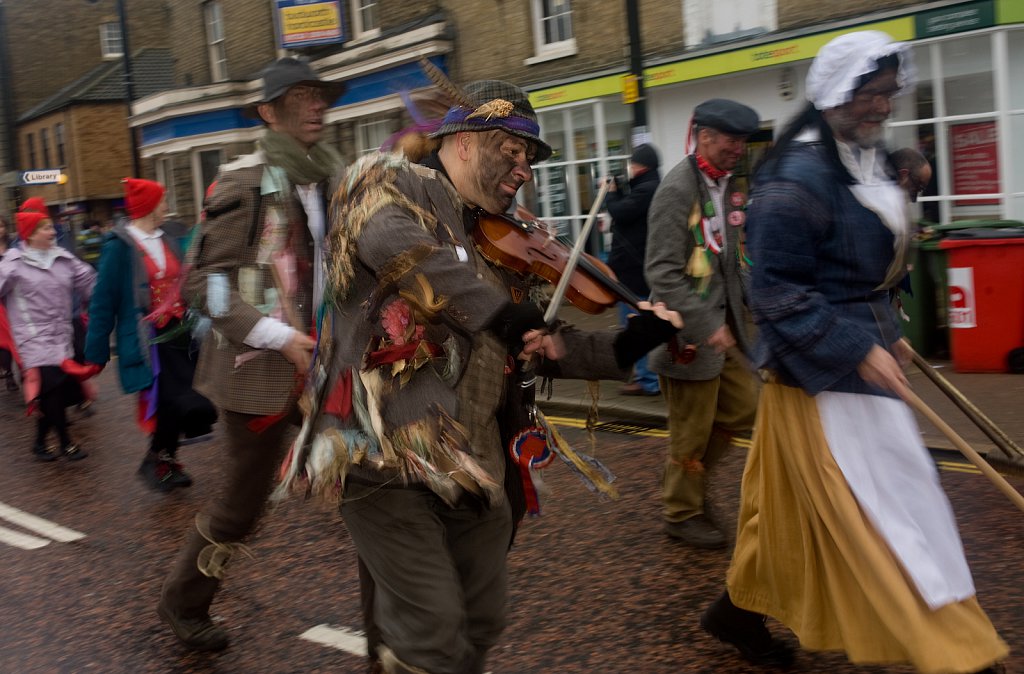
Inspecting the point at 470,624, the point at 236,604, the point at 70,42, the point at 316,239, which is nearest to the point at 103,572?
the point at 236,604

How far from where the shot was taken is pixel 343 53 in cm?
2134

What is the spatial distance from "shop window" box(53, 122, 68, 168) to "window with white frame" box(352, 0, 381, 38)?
2129cm

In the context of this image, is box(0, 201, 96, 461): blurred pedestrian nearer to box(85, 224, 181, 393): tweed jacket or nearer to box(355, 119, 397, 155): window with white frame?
box(85, 224, 181, 393): tweed jacket

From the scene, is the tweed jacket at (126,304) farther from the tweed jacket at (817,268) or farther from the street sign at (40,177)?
the street sign at (40,177)

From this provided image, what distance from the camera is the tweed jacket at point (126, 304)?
21.8 feet

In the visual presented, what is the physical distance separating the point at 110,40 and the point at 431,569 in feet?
153

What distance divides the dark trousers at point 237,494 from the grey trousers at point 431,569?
1.23 m

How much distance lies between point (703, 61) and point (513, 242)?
Result: 1171 centimetres

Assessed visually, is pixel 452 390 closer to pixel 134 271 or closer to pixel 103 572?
pixel 103 572

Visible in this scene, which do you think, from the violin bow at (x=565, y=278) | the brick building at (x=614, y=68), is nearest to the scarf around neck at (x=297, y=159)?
the brick building at (x=614, y=68)

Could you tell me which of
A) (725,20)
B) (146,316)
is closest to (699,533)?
(146,316)

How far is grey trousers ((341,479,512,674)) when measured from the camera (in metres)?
2.66

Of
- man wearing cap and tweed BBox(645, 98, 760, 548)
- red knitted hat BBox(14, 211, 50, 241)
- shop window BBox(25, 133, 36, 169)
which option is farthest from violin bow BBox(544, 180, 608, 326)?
shop window BBox(25, 133, 36, 169)

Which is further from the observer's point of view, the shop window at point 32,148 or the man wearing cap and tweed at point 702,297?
the shop window at point 32,148
